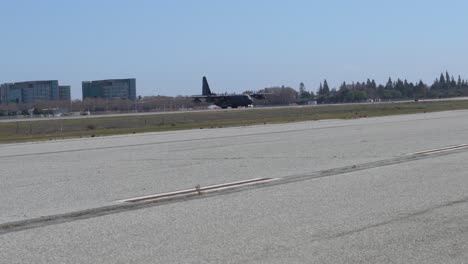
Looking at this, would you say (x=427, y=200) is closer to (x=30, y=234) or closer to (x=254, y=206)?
(x=254, y=206)

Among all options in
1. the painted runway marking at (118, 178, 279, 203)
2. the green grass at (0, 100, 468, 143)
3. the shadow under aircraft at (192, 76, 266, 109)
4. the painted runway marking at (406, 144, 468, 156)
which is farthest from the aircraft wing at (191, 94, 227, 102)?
the painted runway marking at (118, 178, 279, 203)

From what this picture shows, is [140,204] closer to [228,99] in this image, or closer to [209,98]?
[228,99]

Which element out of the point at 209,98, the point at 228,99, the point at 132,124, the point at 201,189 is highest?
the point at 209,98

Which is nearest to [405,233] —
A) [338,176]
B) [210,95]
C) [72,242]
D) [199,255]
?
[199,255]

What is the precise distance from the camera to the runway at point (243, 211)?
8.25 m

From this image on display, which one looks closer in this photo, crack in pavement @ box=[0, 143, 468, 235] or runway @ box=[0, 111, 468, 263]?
runway @ box=[0, 111, 468, 263]

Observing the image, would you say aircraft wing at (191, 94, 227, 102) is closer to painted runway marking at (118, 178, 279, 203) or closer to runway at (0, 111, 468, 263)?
runway at (0, 111, 468, 263)

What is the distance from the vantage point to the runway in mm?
8250

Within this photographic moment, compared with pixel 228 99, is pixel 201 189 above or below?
below

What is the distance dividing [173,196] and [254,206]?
1.97 meters

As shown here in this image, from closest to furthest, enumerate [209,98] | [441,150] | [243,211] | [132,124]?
[243,211] < [441,150] < [132,124] < [209,98]

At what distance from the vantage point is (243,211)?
36.3ft

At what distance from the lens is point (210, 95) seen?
420 feet

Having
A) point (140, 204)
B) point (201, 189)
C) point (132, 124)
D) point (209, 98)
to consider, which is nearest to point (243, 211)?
point (140, 204)
